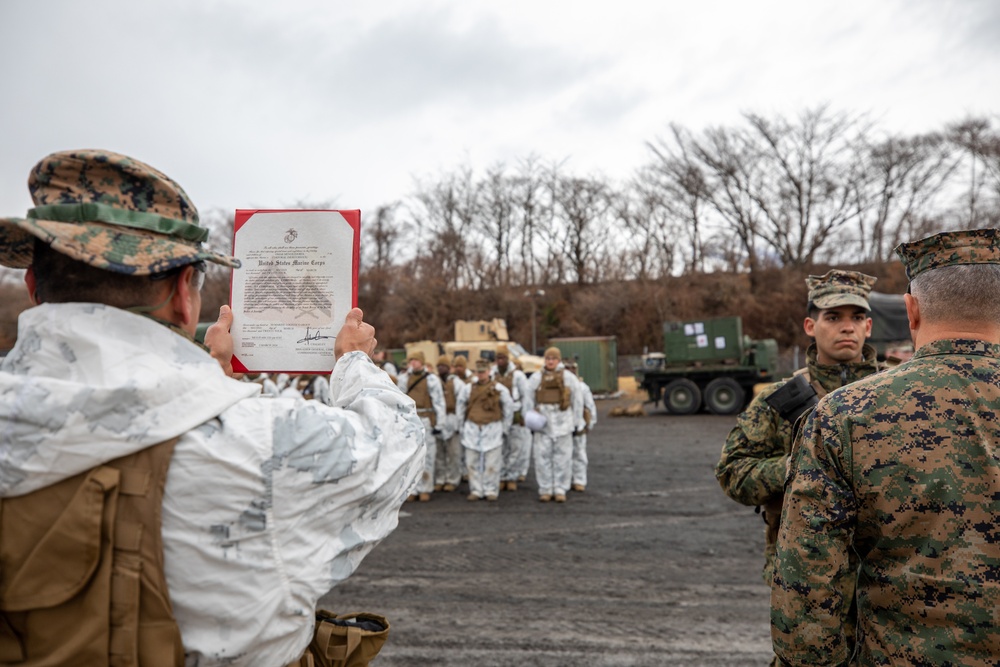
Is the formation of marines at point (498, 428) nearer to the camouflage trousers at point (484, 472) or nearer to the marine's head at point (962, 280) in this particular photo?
the camouflage trousers at point (484, 472)

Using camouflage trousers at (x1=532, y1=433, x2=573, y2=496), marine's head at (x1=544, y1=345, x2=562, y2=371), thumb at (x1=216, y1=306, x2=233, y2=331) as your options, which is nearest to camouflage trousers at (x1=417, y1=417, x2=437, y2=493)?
camouflage trousers at (x1=532, y1=433, x2=573, y2=496)

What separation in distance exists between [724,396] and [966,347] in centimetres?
2000

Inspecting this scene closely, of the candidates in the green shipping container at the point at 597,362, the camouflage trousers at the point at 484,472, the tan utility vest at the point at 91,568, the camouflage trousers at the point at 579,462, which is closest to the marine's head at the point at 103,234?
the tan utility vest at the point at 91,568

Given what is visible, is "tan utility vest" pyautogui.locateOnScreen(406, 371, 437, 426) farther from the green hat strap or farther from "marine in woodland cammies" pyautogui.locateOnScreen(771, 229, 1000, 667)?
the green hat strap

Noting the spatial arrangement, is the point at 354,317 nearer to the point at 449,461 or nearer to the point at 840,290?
the point at 840,290

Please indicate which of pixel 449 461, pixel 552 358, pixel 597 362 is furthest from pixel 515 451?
pixel 597 362

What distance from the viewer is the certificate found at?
1.98m

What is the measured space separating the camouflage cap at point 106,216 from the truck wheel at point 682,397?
2112 cm

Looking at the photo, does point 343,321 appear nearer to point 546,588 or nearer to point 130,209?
point 130,209

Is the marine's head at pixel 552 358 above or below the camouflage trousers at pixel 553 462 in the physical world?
above

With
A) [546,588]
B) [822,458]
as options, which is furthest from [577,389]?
[822,458]

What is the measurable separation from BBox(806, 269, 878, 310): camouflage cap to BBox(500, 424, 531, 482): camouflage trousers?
27.8 feet

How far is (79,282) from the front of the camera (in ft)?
4.58

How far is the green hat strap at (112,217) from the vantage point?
4.57 feet
